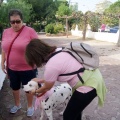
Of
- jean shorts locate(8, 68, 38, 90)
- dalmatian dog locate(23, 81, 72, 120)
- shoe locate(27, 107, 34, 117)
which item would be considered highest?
jean shorts locate(8, 68, 38, 90)

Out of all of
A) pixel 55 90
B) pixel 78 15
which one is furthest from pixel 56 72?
pixel 78 15

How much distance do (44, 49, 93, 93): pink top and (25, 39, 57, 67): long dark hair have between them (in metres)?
0.08

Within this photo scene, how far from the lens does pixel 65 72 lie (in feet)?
6.68

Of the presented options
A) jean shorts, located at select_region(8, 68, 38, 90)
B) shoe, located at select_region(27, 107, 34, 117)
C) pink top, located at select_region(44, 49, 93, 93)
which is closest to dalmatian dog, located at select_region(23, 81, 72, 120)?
jean shorts, located at select_region(8, 68, 38, 90)

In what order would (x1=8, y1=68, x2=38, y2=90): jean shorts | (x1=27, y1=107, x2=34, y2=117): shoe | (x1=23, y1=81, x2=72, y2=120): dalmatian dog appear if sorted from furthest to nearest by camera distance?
1. (x1=27, y1=107, x2=34, y2=117): shoe
2. (x1=8, y1=68, x2=38, y2=90): jean shorts
3. (x1=23, y1=81, x2=72, y2=120): dalmatian dog

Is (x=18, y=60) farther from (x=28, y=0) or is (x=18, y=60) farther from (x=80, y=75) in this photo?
(x=28, y=0)

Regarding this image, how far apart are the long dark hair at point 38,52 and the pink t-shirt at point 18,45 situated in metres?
0.89

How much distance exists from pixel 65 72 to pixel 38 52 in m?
0.32

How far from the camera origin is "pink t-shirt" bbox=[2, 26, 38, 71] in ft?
9.59

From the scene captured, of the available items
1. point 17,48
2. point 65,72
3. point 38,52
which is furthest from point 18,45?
point 65,72

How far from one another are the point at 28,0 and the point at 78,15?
12.8m

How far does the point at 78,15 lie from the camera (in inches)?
766

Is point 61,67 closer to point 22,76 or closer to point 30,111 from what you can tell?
point 22,76

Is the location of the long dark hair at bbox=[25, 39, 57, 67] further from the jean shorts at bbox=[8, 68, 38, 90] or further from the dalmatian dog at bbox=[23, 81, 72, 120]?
the jean shorts at bbox=[8, 68, 38, 90]
